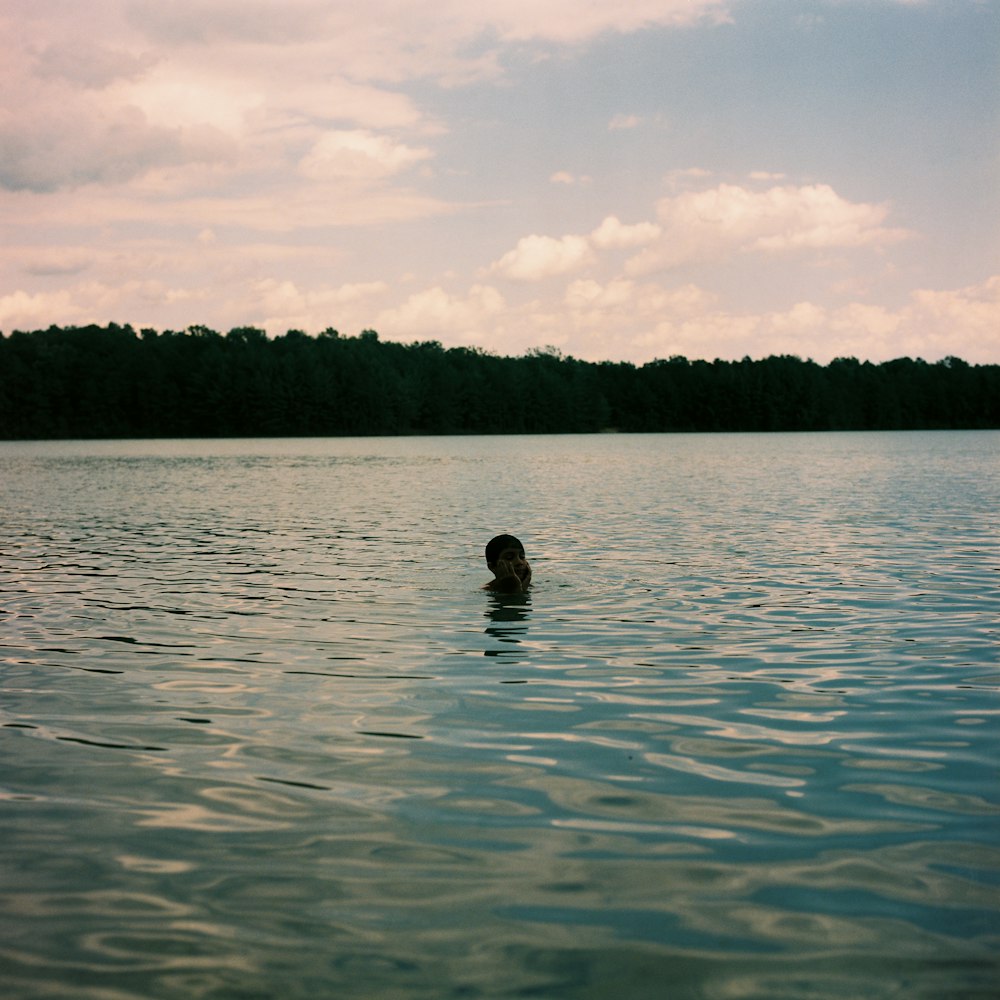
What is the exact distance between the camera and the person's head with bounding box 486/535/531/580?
51.9 ft

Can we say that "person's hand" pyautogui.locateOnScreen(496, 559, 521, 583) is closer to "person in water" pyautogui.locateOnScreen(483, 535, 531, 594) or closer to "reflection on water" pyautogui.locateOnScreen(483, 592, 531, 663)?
"person in water" pyautogui.locateOnScreen(483, 535, 531, 594)

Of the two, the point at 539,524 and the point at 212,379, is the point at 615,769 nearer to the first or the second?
the point at 539,524

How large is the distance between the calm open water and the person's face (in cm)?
58

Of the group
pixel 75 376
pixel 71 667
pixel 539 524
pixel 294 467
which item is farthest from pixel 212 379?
pixel 71 667

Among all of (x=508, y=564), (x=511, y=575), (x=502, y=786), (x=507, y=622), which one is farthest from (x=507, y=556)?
(x=502, y=786)

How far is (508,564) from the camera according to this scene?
15.8 meters

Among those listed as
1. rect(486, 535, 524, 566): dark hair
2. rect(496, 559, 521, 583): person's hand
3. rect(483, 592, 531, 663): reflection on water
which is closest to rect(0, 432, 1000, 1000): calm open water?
rect(483, 592, 531, 663): reflection on water

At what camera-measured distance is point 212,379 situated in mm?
169000

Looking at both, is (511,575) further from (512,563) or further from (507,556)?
(507,556)

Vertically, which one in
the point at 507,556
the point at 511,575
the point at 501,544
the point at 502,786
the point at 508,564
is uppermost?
the point at 501,544

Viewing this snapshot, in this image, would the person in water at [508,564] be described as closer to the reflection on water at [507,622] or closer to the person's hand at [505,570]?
the person's hand at [505,570]

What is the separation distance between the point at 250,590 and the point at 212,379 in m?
159

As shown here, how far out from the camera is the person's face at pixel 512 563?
52.0 feet

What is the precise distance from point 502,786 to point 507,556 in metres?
8.76
